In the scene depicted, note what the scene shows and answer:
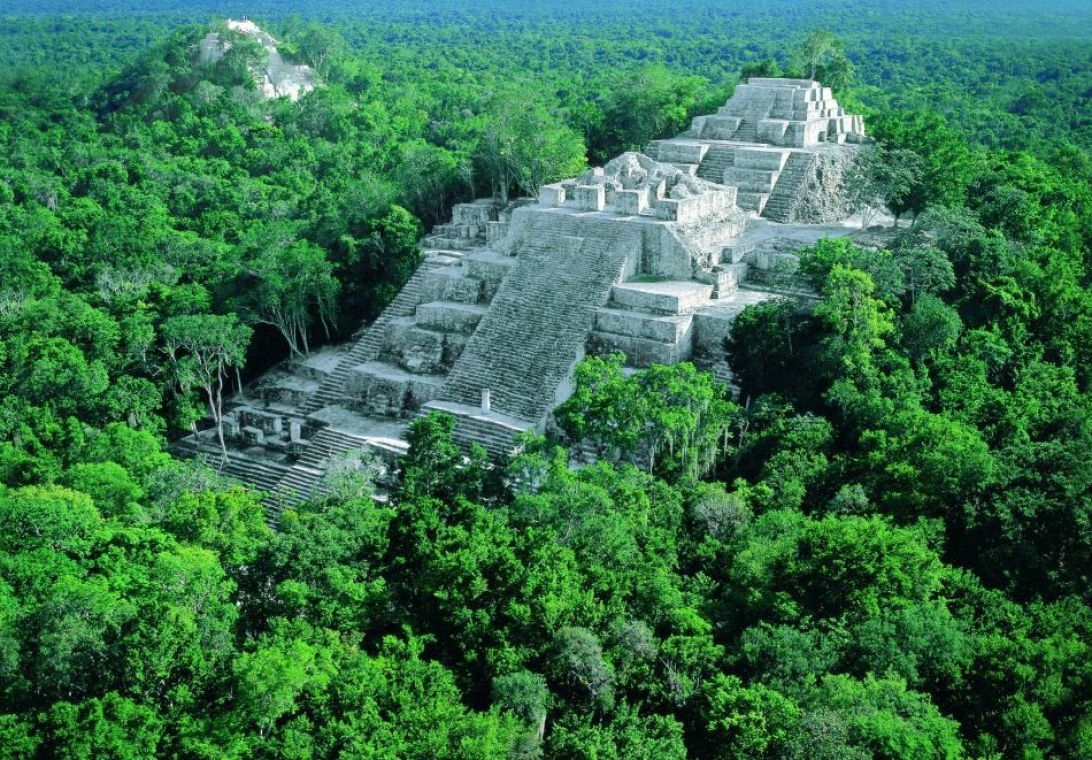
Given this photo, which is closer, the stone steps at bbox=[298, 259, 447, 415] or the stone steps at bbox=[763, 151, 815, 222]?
the stone steps at bbox=[298, 259, 447, 415]

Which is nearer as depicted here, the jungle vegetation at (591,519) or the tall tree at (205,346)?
the jungle vegetation at (591,519)

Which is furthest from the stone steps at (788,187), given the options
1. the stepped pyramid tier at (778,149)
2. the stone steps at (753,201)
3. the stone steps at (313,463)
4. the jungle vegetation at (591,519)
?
the stone steps at (313,463)

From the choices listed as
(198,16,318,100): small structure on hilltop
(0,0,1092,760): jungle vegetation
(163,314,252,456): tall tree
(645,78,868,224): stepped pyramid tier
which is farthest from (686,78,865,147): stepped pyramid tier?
(198,16,318,100): small structure on hilltop

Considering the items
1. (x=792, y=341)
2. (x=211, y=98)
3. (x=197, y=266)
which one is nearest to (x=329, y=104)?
(x=211, y=98)

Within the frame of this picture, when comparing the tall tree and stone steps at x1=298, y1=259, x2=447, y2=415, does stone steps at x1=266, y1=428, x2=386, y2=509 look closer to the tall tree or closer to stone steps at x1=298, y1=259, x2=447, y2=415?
stone steps at x1=298, y1=259, x2=447, y2=415

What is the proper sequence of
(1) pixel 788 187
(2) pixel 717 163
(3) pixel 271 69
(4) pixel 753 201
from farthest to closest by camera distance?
(3) pixel 271 69
(2) pixel 717 163
(1) pixel 788 187
(4) pixel 753 201

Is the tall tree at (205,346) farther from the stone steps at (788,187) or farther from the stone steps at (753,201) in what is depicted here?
the stone steps at (788,187)

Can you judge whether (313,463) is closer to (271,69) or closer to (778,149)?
(778,149)

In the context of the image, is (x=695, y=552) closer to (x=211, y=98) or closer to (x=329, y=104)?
(x=329, y=104)

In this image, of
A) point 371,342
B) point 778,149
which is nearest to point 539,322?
point 371,342
